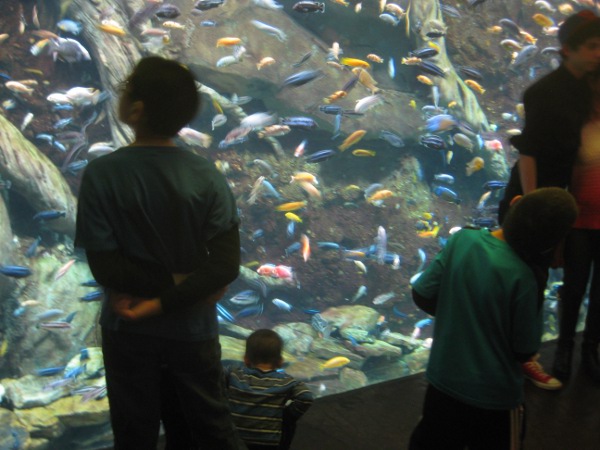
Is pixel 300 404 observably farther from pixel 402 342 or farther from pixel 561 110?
pixel 402 342

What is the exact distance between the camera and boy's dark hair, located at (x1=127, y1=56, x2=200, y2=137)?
1.50m

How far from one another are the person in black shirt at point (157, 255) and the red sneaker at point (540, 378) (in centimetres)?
187

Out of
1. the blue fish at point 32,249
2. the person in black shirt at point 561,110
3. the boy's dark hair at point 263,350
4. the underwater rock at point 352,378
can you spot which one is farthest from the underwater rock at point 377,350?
the boy's dark hair at point 263,350

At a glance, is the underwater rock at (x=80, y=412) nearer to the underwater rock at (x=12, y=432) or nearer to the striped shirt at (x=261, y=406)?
the underwater rock at (x=12, y=432)

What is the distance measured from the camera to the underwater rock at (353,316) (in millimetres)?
10758

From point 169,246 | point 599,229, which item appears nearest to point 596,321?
point 599,229

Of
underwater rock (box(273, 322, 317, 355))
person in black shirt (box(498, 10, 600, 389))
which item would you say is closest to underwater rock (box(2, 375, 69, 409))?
underwater rock (box(273, 322, 317, 355))

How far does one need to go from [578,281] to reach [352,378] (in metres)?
6.64

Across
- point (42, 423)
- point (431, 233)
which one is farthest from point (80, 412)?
point (431, 233)

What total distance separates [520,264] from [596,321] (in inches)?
57.2

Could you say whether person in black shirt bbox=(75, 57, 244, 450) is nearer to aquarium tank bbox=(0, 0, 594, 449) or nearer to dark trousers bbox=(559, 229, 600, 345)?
dark trousers bbox=(559, 229, 600, 345)

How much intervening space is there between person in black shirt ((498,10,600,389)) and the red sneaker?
3.18ft

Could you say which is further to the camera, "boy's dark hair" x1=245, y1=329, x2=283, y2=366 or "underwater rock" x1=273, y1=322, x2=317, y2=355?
"underwater rock" x1=273, y1=322, x2=317, y2=355

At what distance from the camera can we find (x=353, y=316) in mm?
11016
